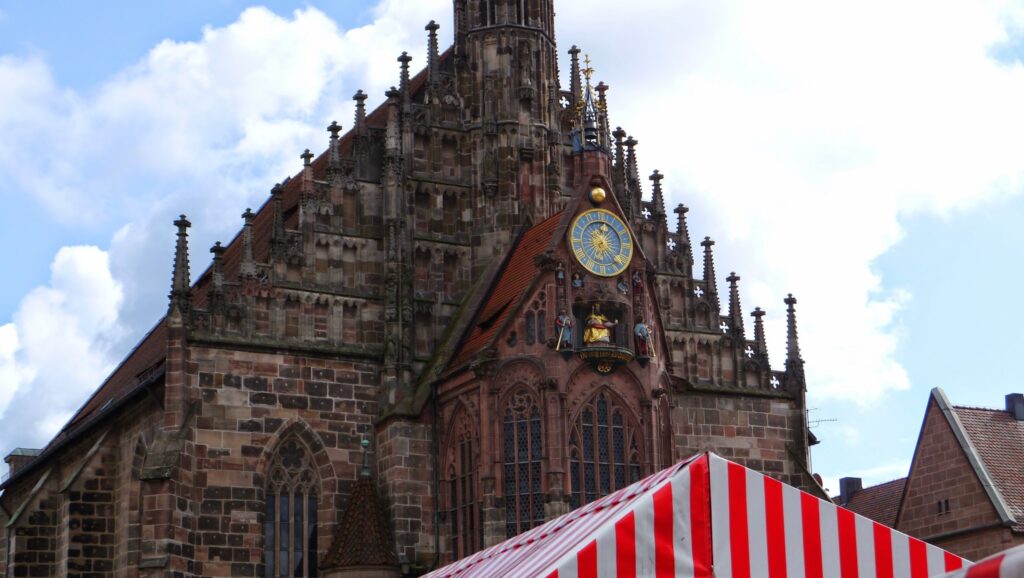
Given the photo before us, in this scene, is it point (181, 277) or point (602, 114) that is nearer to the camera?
point (181, 277)

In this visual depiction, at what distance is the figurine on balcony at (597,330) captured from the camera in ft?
121

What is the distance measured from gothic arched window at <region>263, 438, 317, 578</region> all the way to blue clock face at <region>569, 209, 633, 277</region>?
26.3ft

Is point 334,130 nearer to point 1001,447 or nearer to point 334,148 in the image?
point 334,148

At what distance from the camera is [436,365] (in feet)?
129

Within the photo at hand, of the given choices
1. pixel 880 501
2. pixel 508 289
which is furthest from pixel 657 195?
pixel 880 501

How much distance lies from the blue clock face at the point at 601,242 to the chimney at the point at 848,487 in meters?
27.0

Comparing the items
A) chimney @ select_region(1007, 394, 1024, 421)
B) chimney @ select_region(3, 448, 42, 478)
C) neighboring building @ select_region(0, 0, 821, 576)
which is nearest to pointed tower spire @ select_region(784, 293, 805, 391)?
neighboring building @ select_region(0, 0, 821, 576)

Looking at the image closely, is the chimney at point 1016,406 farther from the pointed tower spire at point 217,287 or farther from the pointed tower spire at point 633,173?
the pointed tower spire at point 217,287

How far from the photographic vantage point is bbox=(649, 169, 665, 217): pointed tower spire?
44031 millimetres

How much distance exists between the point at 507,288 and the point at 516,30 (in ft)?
24.9

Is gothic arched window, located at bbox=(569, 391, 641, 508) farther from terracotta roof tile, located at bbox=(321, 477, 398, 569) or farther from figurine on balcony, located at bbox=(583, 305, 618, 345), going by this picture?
terracotta roof tile, located at bbox=(321, 477, 398, 569)

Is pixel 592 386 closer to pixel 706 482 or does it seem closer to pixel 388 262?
pixel 388 262

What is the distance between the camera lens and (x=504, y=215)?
136 ft

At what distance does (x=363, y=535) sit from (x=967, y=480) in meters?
19.7
